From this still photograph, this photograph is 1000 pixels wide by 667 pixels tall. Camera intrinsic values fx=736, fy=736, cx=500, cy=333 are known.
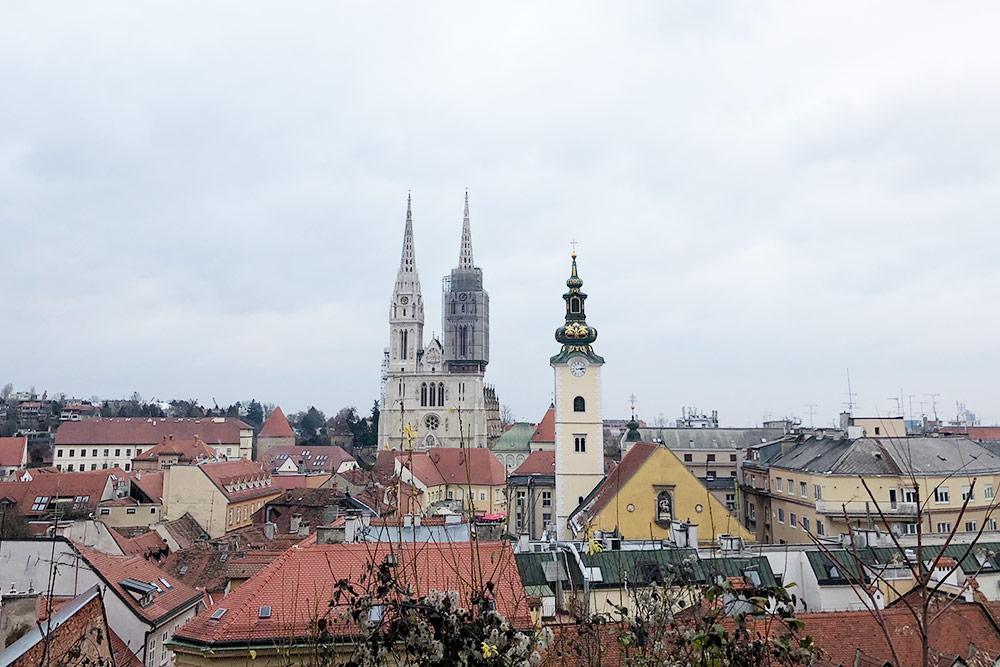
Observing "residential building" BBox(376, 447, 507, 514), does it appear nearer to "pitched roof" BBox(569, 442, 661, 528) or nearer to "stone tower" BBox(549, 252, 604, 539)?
"stone tower" BBox(549, 252, 604, 539)

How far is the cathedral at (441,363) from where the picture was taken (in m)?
105

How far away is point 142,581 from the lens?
67.9 ft

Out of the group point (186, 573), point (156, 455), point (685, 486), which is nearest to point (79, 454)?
point (156, 455)

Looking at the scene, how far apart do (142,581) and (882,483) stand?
28379mm

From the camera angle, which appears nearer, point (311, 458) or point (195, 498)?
point (195, 498)

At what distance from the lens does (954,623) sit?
1423cm

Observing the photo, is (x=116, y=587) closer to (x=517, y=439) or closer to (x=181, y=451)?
(x=181, y=451)

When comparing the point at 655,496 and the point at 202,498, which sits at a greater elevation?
the point at 655,496

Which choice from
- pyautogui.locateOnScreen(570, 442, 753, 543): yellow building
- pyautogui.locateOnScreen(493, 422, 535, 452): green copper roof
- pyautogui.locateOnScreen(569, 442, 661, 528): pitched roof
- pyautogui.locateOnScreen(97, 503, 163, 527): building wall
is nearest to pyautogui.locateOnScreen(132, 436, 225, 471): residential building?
pyautogui.locateOnScreen(97, 503, 163, 527): building wall

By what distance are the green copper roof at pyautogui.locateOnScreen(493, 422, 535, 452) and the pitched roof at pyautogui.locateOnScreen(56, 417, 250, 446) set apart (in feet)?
117

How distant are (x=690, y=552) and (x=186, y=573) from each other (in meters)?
17.7

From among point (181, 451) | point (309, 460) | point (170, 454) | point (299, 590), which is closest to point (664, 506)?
point (299, 590)

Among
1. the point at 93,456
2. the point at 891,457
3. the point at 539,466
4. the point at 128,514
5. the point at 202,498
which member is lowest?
the point at 128,514

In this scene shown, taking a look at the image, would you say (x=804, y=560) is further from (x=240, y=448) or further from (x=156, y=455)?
(x=240, y=448)
